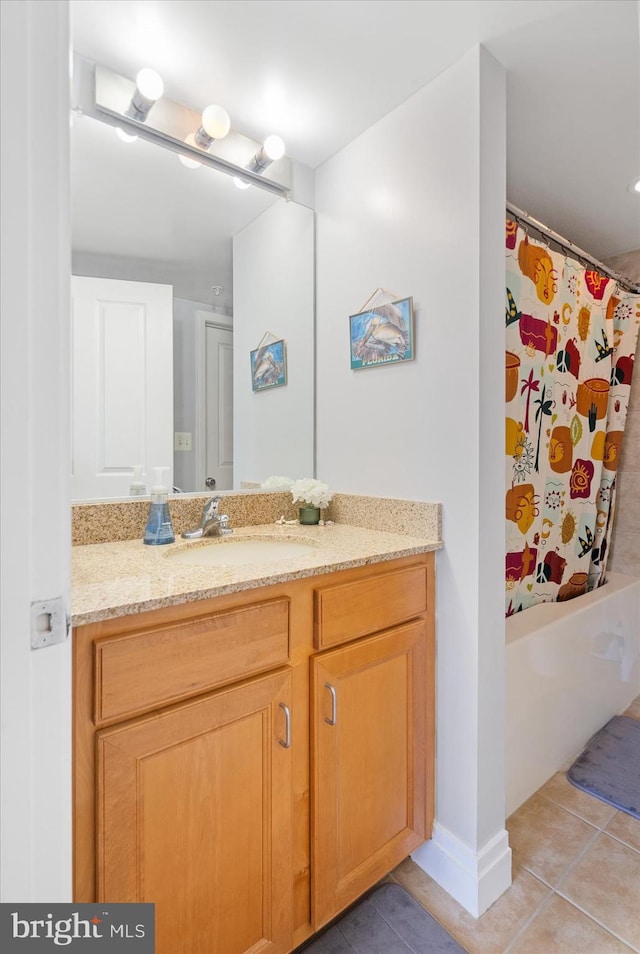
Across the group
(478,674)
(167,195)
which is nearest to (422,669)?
(478,674)

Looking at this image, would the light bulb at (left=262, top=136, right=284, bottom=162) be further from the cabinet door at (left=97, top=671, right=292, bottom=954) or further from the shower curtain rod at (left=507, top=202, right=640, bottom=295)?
the cabinet door at (left=97, top=671, right=292, bottom=954)

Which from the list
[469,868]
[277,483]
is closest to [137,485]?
[277,483]

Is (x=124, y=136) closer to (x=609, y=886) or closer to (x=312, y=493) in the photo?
(x=312, y=493)

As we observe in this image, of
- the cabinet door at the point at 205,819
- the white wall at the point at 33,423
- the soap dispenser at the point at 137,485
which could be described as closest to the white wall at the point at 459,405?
the cabinet door at the point at 205,819

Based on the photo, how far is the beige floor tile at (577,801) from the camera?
1.62 m

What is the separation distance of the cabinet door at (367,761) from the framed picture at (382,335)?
0.83 metres

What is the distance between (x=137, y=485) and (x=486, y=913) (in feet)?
5.06

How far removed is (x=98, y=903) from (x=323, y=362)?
1591 millimetres

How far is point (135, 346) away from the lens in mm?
1454

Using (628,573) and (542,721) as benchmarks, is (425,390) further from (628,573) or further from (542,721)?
(628,573)

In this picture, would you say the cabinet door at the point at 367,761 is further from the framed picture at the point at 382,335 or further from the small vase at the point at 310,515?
the framed picture at the point at 382,335

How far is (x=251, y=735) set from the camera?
3.29ft

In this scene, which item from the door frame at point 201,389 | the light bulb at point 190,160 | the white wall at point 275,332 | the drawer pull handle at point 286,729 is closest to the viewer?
the drawer pull handle at point 286,729

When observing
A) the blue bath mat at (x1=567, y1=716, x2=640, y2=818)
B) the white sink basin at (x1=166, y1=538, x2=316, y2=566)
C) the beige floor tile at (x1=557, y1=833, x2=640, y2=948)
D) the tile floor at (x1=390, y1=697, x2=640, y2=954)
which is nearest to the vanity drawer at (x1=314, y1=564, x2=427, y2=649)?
the white sink basin at (x1=166, y1=538, x2=316, y2=566)
